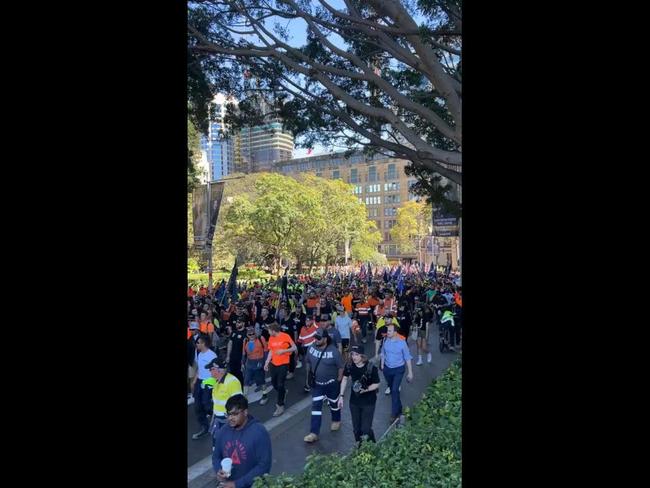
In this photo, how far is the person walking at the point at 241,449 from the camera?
15.8ft

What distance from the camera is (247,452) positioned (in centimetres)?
493

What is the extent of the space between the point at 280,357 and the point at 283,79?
5.14 metres

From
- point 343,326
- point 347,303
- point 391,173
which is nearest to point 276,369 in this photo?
point 343,326

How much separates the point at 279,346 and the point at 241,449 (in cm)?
429

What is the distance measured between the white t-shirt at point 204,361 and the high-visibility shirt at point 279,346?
156 centimetres

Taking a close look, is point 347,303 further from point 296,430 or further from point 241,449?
point 241,449

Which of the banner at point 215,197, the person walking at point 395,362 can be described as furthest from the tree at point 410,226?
the person walking at point 395,362

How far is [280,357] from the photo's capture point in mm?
9133

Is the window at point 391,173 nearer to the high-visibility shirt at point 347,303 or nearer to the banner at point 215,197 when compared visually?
the high-visibility shirt at point 347,303
